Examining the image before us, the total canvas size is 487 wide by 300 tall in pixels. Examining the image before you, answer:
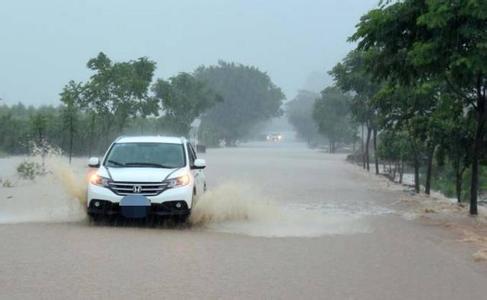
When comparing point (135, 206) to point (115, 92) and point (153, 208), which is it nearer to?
point (153, 208)

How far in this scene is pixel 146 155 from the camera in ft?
43.7

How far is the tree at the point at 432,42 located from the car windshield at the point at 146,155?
4.28 metres

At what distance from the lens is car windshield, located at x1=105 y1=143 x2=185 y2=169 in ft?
42.4

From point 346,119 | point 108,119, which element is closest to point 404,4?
point 108,119

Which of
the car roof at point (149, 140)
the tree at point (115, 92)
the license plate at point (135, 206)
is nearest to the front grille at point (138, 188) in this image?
the license plate at point (135, 206)

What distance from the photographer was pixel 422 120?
758 inches

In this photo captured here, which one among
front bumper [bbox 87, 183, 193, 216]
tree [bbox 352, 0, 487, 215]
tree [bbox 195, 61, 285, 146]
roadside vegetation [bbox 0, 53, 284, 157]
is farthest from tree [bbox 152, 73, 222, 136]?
tree [bbox 195, 61, 285, 146]

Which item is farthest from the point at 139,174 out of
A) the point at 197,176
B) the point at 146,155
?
the point at 197,176

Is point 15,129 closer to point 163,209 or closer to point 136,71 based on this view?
point 136,71

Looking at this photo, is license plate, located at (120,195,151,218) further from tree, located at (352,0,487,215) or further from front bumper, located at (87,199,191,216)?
tree, located at (352,0,487,215)

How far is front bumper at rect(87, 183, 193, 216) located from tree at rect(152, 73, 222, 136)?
4441cm

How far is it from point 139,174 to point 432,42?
19.1 ft

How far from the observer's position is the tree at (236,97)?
115938 mm

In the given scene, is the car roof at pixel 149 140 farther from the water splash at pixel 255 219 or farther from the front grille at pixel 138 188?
the front grille at pixel 138 188
